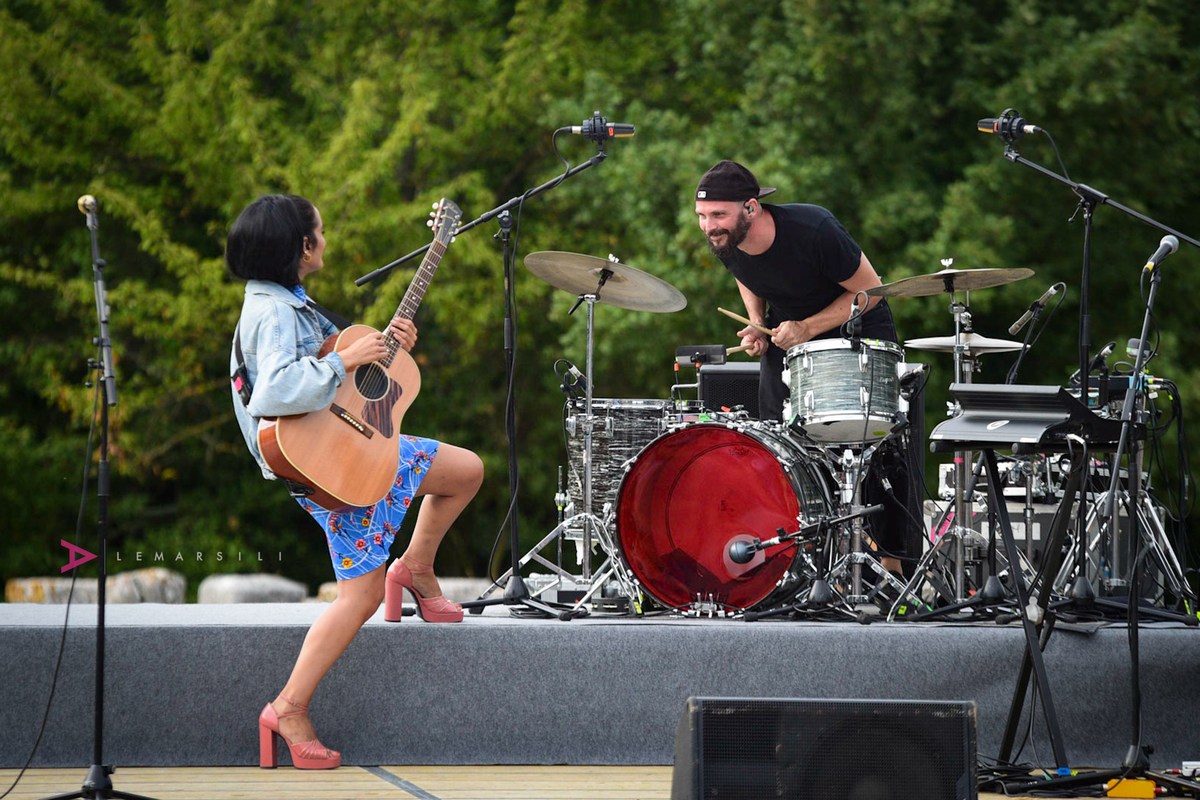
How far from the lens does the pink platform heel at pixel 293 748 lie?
455 cm

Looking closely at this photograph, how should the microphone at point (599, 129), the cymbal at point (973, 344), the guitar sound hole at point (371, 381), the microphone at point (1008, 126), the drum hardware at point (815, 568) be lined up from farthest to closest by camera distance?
the cymbal at point (973, 344)
the microphone at point (599, 129)
the microphone at point (1008, 126)
the drum hardware at point (815, 568)
the guitar sound hole at point (371, 381)

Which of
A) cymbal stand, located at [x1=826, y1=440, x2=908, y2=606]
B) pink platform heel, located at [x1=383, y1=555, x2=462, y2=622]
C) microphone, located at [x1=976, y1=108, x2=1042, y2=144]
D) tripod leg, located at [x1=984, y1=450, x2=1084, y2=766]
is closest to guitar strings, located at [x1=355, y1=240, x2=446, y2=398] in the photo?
pink platform heel, located at [x1=383, y1=555, x2=462, y2=622]

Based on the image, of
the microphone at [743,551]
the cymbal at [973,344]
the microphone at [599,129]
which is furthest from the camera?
the cymbal at [973,344]

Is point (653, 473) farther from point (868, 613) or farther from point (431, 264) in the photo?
point (431, 264)

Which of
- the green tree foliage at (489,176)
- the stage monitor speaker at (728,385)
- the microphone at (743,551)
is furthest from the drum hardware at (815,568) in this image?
the green tree foliage at (489,176)

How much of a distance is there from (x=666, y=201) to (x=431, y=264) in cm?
917

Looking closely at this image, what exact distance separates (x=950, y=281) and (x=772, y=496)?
3.34 ft

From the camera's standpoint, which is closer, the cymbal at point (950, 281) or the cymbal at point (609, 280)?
the cymbal at point (950, 281)

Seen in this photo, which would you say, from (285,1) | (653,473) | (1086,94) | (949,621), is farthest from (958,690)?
(285,1)

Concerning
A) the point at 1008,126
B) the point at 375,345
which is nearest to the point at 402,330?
the point at 375,345

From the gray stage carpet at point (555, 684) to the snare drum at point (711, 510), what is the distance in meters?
0.52

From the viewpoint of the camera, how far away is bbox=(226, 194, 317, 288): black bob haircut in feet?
14.3

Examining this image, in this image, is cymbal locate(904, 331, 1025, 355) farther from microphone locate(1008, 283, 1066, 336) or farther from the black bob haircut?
the black bob haircut

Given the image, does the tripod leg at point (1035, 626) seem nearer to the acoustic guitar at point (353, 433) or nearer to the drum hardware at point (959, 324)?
the drum hardware at point (959, 324)
